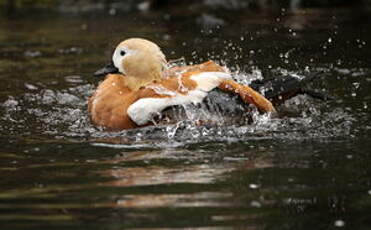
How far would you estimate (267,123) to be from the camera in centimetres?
674

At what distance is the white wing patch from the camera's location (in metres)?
6.58

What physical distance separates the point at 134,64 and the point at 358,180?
2.68 meters

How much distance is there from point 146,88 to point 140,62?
1.44ft

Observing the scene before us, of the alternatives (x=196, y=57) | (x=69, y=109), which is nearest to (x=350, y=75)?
(x=196, y=57)

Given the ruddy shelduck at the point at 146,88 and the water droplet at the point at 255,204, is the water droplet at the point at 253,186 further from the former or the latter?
the ruddy shelduck at the point at 146,88

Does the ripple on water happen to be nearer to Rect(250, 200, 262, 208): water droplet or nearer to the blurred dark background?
Rect(250, 200, 262, 208): water droplet

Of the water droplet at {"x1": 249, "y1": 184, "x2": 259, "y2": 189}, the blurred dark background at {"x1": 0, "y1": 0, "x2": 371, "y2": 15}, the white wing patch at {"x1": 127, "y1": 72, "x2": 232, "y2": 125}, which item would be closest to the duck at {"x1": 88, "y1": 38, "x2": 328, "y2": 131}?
the white wing patch at {"x1": 127, "y1": 72, "x2": 232, "y2": 125}

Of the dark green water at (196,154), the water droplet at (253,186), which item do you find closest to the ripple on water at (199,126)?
the dark green water at (196,154)

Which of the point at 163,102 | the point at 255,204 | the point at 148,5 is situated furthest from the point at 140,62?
the point at 148,5

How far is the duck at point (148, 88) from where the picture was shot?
661 centimetres

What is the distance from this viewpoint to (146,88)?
6.79m

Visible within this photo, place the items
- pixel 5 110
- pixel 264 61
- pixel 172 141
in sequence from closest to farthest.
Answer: pixel 172 141 → pixel 5 110 → pixel 264 61

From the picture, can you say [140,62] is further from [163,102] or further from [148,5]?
[148,5]

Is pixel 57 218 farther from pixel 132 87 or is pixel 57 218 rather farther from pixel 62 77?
pixel 62 77
